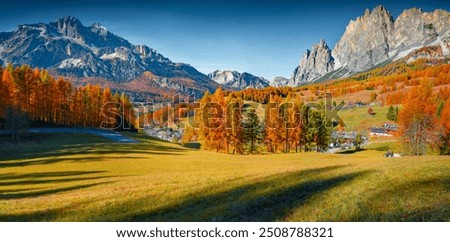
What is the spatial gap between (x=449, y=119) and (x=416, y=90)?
24.5 feet

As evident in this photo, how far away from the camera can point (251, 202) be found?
14.5 m

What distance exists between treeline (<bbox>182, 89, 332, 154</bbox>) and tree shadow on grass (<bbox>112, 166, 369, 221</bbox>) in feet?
137

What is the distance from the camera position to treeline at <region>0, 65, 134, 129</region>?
2371 inches

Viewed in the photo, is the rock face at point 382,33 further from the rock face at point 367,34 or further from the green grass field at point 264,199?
the green grass field at point 264,199

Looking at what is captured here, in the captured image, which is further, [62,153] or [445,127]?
[445,127]

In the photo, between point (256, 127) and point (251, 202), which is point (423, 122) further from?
point (251, 202)

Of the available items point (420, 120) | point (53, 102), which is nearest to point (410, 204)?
point (420, 120)

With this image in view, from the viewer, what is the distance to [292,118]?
65.1 meters

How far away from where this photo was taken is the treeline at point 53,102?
60.2 m

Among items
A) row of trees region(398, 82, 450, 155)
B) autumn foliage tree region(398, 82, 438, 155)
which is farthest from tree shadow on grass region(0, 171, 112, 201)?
row of trees region(398, 82, 450, 155)

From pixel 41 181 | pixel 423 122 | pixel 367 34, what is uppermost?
pixel 367 34

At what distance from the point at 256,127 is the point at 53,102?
48015mm
